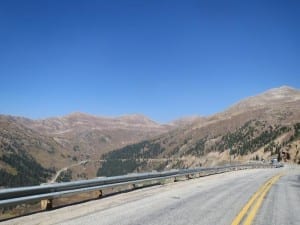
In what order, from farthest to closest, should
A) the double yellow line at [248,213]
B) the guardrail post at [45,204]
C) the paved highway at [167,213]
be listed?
the guardrail post at [45,204] < the double yellow line at [248,213] < the paved highway at [167,213]

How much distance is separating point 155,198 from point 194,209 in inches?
118

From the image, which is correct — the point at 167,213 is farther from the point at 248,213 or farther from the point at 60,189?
the point at 60,189

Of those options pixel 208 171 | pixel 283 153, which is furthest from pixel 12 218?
pixel 283 153

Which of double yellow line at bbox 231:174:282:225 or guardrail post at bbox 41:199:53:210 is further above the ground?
guardrail post at bbox 41:199:53:210

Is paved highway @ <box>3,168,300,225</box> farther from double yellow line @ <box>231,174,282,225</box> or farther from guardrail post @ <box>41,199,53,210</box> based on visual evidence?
guardrail post @ <box>41,199,53,210</box>

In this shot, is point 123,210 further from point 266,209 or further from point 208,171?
point 208,171

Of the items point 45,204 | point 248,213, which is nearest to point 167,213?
point 248,213

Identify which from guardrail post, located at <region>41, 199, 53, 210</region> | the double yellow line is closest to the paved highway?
the double yellow line

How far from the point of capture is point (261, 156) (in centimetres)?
14625

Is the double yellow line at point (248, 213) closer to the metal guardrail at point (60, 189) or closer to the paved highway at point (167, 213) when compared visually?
the paved highway at point (167, 213)

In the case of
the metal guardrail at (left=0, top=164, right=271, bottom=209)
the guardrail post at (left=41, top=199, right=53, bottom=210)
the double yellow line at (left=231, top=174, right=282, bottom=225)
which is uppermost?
the metal guardrail at (left=0, top=164, right=271, bottom=209)

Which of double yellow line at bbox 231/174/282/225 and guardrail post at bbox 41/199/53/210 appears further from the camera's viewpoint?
guardrail post at bbox 41/199/53/210

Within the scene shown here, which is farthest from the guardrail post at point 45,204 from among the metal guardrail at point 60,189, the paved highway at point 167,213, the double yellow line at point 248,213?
the double yellow line at point 248,213

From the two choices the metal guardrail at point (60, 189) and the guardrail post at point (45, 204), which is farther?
the guardrail post at point (45, 204)
